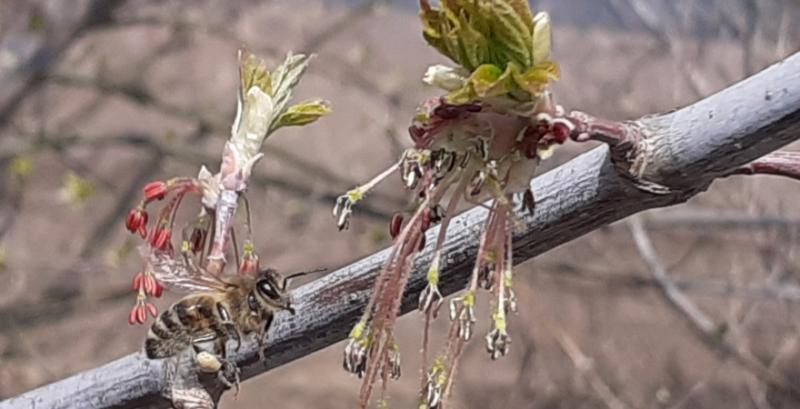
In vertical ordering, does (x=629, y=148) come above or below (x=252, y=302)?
above

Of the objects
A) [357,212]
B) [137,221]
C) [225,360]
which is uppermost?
[137,221]

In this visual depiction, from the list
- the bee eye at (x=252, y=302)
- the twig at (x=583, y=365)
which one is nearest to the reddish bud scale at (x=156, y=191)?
the bee eye at (x=252, y=302)

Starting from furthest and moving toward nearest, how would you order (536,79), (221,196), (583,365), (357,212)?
(357,212) < (583,365) < (221,196) < (536,79)

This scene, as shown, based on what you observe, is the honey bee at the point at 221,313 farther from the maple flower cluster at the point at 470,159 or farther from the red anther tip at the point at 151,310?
the maple flower cluster at the point at 470,159

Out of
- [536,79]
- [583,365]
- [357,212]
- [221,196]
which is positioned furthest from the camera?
[357,212]

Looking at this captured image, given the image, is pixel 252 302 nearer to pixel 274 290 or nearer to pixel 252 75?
pixel 274 290

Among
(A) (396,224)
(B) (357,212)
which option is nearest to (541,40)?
(A) (396,224)

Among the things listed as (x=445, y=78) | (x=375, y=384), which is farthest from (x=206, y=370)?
(x=445, y=78)
